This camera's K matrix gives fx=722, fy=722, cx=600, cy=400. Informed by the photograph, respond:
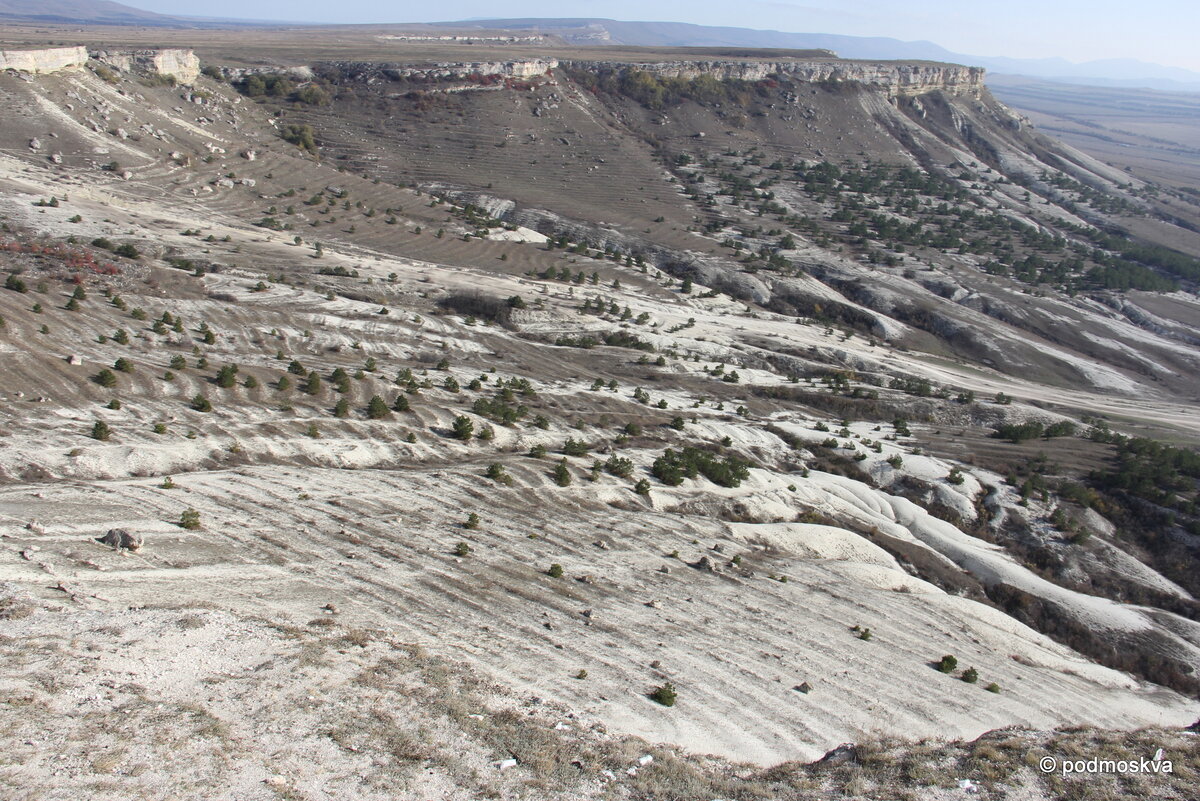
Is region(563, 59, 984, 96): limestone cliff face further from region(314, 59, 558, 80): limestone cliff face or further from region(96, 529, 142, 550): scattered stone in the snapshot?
region(96, 529, 142, 550): scattered stone

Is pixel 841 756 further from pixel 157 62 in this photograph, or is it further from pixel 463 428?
pixel 157 62

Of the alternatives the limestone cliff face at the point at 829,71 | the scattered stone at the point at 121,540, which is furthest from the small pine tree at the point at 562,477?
the limestone cliff face at the point at 829,71

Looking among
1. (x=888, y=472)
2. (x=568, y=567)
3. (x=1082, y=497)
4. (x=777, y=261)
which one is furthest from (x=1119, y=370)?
(x=568, y=567)

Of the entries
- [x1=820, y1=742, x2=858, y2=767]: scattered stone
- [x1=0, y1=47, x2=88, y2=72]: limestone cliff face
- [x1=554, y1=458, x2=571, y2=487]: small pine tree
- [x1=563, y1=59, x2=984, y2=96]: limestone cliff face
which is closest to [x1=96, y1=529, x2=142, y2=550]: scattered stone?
[x1=554, y1=458, x2=571, y2=487]: small pine tree

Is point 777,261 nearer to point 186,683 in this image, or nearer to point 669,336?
point 669,336

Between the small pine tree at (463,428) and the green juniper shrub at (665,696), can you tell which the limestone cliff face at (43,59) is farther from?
the green juniper shrub at (665,696)

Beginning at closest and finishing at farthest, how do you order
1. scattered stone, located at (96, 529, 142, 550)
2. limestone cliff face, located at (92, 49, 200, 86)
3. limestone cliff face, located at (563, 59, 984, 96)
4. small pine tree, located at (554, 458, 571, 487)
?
scattered stone, located at (96, 529, 142, 550) < small pine tree, located at (554, 458, 571, 487) < limestone cliff face, located at (92, 49, 200, 86) < limestone cliff face, located at (563, 59, 984, 96)
